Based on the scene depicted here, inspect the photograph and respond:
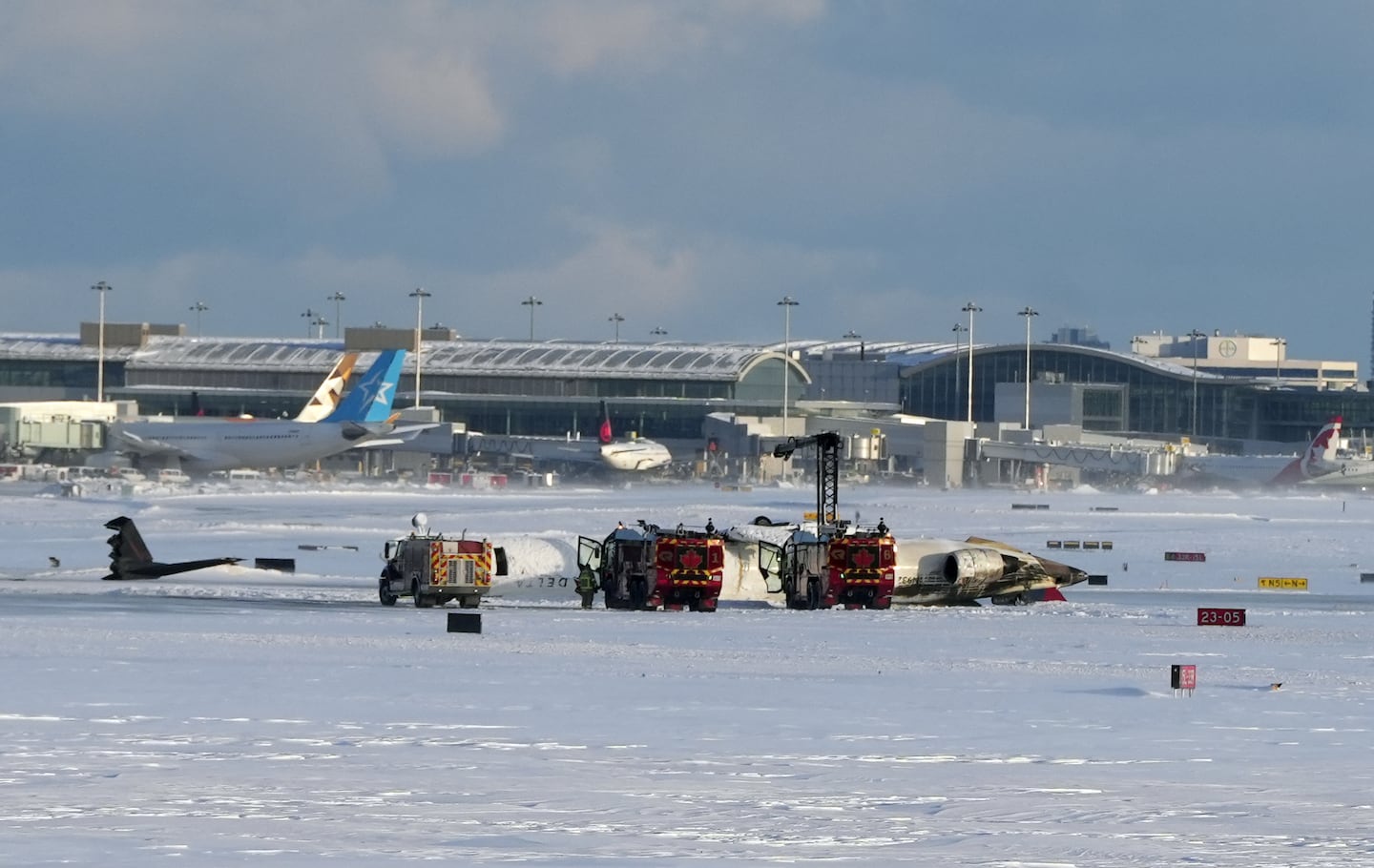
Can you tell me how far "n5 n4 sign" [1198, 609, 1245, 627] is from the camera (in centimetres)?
4497

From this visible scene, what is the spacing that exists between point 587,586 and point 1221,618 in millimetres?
16148

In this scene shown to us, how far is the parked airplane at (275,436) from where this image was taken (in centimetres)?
13400

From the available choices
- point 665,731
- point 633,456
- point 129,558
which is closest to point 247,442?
point 633,456

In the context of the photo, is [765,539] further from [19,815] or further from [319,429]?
[319,429]

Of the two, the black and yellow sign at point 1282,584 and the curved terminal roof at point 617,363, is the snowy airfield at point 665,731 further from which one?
the curved terminal roof at point 617,363

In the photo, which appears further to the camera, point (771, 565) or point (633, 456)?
point (633, 456)

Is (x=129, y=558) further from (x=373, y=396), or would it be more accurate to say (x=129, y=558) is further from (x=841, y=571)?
(x=373, y=396)

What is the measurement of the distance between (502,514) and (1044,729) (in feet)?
227

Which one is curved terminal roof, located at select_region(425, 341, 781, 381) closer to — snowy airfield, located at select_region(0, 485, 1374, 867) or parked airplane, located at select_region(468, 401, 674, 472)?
parked airplane, located at select_region(468, 401, 674, 472)

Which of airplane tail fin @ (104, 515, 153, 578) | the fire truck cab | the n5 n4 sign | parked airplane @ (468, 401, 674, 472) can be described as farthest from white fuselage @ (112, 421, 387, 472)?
the n5 n4 sign

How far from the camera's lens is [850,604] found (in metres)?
51.8

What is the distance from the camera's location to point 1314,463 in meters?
154

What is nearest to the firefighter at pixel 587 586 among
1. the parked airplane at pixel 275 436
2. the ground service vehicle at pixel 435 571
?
the ground service vehicle at pixel 435 571

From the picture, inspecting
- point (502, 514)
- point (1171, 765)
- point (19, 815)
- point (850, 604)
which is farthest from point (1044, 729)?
point (502, 514)
